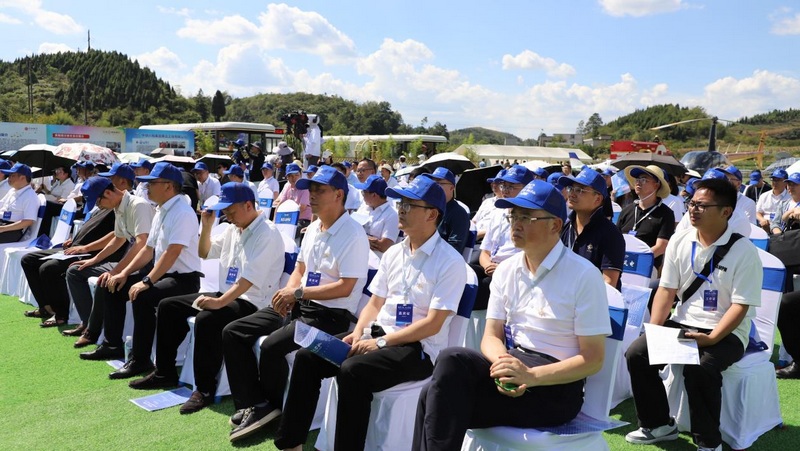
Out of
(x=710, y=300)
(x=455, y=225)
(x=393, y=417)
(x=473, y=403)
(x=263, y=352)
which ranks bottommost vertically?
(x=393, y=417)

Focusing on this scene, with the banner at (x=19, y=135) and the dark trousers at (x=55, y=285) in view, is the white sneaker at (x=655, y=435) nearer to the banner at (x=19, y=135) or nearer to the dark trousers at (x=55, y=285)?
the dark trousers at (x=55, y=285)

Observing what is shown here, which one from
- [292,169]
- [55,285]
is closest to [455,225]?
[55,285]

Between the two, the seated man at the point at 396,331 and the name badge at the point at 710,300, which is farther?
the name badge at the point at 710,300

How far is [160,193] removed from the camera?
475cm

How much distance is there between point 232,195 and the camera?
3.99 meters

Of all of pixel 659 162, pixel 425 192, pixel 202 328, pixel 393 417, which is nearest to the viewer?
pixel 393 417

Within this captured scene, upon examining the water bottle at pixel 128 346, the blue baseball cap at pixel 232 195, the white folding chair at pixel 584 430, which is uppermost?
the blue baseball cap at pixel 232 195

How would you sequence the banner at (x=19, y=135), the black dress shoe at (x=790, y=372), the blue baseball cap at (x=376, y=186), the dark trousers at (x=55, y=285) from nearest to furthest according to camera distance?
the black dress shoe at (x=790, y=372), the blue baseball cap at (x=376, y=186), the dark trousers at (x=55, y=285), the banner at (x=19, y=135)

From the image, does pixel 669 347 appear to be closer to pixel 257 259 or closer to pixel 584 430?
pixel 584 430

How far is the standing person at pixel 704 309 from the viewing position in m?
2.95

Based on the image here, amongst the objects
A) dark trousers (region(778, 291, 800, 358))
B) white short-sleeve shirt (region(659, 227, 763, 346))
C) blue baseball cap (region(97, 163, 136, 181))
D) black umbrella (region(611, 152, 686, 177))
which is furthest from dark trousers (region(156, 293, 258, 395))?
black umbrella (region(611, 152, 686, 177))

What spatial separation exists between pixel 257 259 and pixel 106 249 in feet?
7.93

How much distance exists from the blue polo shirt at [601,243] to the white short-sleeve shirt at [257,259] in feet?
6.52

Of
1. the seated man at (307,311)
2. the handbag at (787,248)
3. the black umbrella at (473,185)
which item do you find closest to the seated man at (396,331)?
the seated man at (307,311)
